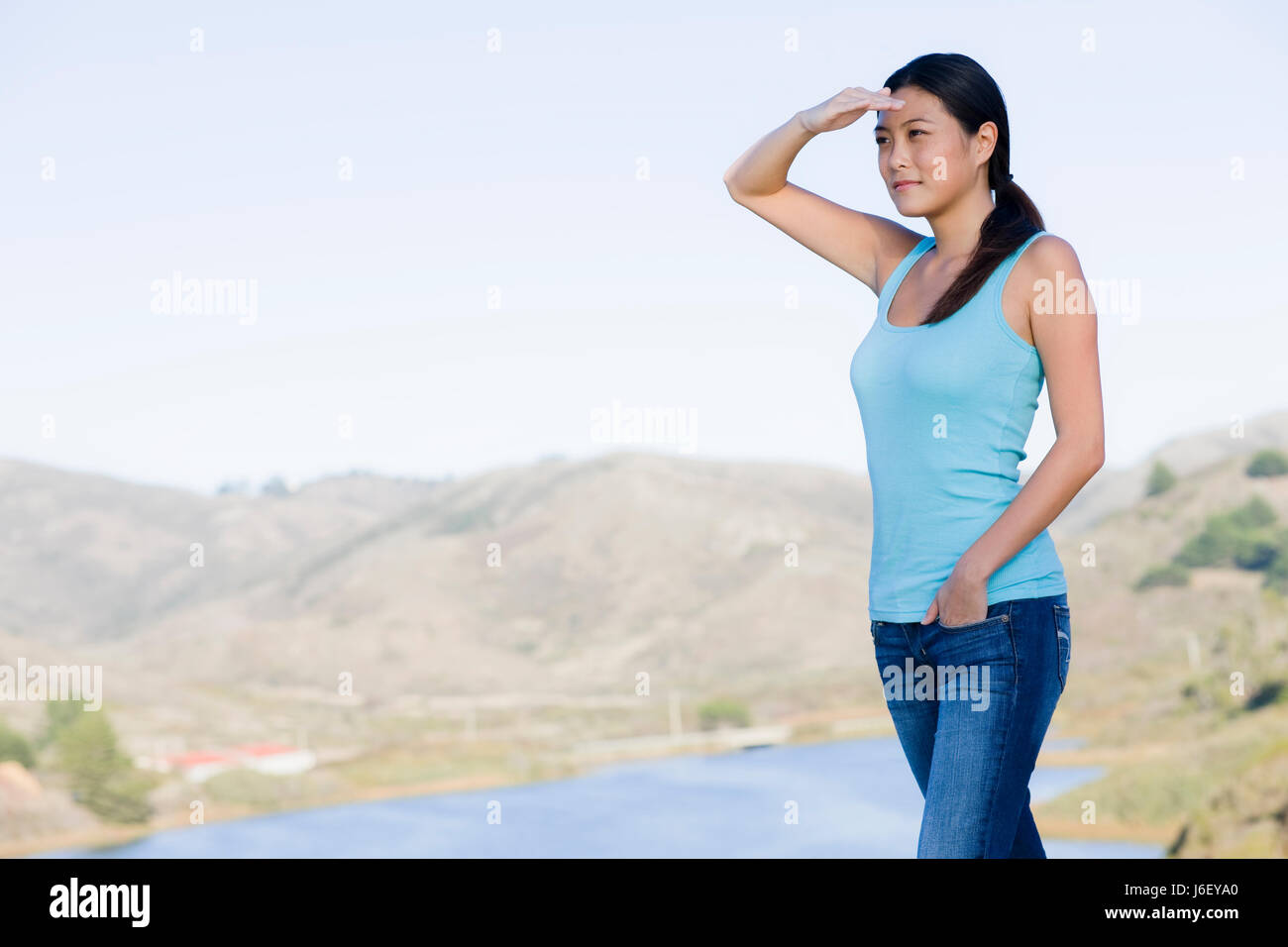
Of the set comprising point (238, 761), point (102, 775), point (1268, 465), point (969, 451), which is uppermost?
point (1268, 465)

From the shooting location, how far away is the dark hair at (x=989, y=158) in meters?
1.51

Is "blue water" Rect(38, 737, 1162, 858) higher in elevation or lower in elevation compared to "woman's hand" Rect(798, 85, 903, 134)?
lower

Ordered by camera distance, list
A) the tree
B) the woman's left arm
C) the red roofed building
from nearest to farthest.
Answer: the woman's left arm → the tree → the red roofed building

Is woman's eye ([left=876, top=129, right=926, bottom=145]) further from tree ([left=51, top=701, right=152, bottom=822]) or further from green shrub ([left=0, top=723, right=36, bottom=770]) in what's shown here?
green shrub ([left=0, top=723, right=36, bottom=770])

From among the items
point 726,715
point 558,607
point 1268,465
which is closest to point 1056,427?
point 726,715

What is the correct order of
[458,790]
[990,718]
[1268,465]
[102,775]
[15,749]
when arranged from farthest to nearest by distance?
[1268,465]
[458,790]
[15,749]
[102,775]
[990,718]

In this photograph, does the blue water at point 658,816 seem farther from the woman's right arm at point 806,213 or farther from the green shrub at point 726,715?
the woman's right arm at point 806,213

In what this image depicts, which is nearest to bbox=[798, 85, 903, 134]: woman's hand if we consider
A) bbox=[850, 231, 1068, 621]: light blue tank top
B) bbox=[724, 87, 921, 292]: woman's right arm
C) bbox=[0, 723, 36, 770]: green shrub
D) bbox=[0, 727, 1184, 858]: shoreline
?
bbox=[724, 87, 921, 292]: woman's right arm

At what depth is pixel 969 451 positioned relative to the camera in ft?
4.84

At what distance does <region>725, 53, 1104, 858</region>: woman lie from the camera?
1.42 meters

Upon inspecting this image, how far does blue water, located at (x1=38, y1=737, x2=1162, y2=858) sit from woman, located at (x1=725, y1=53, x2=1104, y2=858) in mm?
24084

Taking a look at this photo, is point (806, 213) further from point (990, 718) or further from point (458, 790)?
point (458, 790)

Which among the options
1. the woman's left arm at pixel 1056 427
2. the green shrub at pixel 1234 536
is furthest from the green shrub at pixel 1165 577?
the woman's left arm at pixel 1056 427

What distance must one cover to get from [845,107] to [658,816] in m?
27.9
